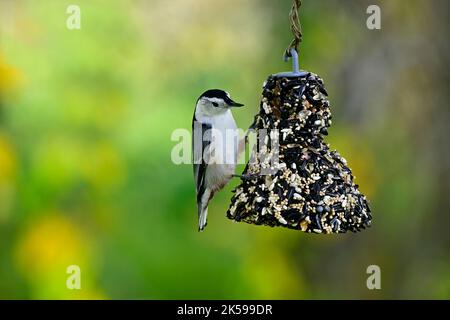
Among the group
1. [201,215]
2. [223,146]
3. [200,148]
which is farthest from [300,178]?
[201,215]

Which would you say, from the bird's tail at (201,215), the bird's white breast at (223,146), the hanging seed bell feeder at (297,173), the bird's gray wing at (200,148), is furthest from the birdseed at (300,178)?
the bird's tail at (201,215)

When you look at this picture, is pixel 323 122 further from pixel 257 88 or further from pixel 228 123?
pixel 257 88

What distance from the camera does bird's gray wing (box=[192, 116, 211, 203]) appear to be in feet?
11.4

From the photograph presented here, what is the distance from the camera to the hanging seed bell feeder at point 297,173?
300 centimetres

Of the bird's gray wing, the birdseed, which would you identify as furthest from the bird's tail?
the birdseed

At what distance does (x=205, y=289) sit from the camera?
4.82 metres

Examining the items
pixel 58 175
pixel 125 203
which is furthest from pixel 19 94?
pixel 125 203

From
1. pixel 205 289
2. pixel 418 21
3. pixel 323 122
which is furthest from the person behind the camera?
pixel 418 21

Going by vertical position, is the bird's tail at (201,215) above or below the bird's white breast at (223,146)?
below

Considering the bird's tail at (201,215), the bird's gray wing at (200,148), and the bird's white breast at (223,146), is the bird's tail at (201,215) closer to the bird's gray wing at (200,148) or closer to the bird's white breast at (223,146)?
the bird's gray wing at (200,148)

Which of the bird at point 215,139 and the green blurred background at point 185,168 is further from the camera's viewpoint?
the green blurred background at point 185,168

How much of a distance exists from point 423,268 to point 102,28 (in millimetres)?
2919

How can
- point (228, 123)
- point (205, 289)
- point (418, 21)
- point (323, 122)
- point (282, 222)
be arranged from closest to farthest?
point (282, 222) → point (323, 122) → point (228, 123) → point (205, 289) → point (418, 21)

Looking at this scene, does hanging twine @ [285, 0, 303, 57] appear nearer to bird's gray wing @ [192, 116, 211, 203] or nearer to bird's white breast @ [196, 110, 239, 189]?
bird's white breast @ [196, 110, 239, 189]
